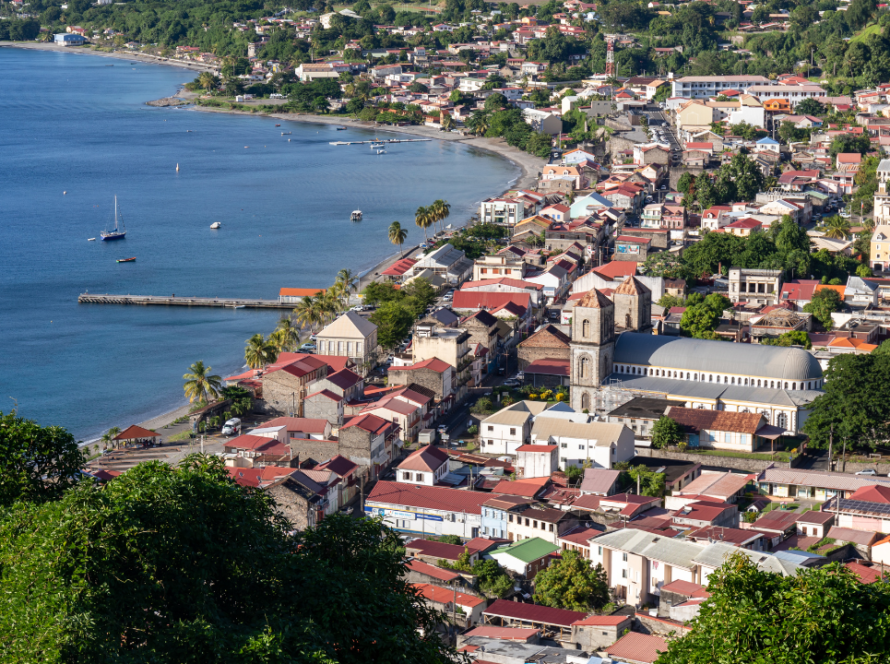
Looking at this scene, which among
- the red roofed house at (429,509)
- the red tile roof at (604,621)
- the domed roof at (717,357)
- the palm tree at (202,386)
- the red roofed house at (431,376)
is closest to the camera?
the red tile roof at (604,621)

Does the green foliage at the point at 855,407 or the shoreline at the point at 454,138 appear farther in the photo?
the shoreline at the point at 454,138

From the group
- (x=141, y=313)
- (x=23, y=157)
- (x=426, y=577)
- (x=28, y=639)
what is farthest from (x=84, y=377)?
(x=23, y=157)

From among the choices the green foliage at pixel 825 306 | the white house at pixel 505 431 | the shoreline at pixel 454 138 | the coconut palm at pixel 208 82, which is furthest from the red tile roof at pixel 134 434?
the coconut palm at pixel 208 82

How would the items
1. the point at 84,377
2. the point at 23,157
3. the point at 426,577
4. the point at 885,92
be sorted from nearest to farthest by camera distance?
the point at 426,577 → the point at 84,377 → the point at 885,92 → the point at 23,157

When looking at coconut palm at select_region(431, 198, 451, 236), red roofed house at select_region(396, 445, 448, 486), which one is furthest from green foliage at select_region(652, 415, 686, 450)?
coconut palm at select_region(431, 198, 451, 236)

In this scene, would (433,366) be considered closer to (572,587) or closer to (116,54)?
(572,587)

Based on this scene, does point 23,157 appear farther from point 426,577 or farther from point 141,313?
point 426,577

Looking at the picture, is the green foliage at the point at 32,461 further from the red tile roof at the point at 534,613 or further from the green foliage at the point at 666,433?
the green foliage at the point at 666,433
